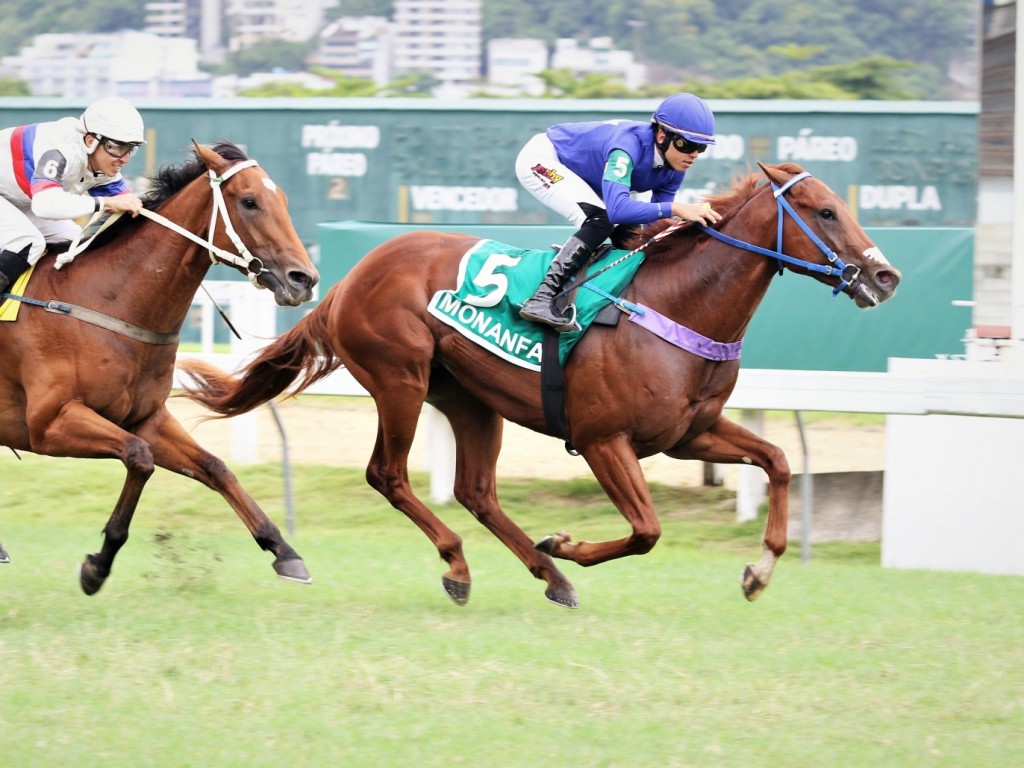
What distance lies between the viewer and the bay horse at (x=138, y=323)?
5414 mm

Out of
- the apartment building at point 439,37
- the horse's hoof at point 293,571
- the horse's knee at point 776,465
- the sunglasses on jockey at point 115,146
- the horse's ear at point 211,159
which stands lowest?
the horse's hoof at point 293,571

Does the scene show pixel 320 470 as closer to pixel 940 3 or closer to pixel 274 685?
pixel 274 685

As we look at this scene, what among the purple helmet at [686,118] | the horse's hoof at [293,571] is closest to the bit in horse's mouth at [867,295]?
the purple helmet at [686,118]

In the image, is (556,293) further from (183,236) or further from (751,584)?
(183,236)

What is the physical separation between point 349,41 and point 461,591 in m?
38.1

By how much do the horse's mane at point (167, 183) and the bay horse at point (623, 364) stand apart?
862mm

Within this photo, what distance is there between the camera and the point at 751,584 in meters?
5.46

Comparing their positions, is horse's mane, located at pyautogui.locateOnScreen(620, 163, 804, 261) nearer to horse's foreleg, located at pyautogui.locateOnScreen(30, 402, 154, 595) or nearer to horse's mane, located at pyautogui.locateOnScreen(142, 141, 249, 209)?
horse's mane, located at pyautogui.locateOnScreen(142, 141, 249, 209)

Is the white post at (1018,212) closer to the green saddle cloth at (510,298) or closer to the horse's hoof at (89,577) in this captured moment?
the green saddle cloth at (510,298)

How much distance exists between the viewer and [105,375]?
5488 mm

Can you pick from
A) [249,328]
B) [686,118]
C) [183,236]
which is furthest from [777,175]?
[249,328]

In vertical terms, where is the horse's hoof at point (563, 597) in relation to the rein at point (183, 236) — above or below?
below

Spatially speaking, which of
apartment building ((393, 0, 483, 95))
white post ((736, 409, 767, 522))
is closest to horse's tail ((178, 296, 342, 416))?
white post ((736, 409, 767, 522))

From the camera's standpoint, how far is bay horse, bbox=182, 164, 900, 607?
214 inches
